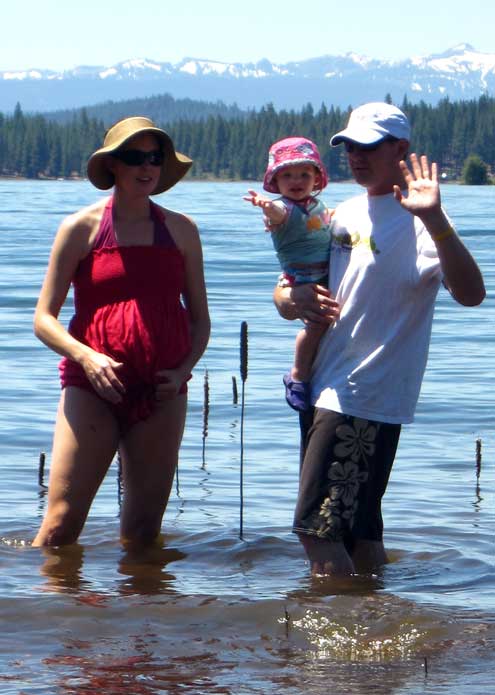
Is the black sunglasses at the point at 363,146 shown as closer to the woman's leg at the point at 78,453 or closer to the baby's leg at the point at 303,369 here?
the baby's leg at the point at 303,369

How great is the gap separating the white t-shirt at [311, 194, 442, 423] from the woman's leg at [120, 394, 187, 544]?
2.57 ft

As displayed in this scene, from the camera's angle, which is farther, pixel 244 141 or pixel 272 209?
pixel 244 141

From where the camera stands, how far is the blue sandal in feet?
18.8

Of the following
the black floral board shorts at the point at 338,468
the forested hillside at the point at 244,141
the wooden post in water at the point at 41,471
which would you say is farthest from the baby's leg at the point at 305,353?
the forested hillside at the point at 244,141

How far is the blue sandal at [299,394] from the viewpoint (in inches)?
226

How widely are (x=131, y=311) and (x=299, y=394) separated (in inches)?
32.4

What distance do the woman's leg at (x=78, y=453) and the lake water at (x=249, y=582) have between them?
0.45 meters

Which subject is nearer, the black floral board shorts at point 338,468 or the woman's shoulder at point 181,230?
the black floral board shorts at point 338,468

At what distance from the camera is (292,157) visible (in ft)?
18.4

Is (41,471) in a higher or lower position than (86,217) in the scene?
lower

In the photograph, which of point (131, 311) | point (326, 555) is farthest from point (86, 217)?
→ point (326, 555)

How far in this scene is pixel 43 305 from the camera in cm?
602

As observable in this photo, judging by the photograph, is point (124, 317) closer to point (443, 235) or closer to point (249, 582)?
point (443, 235)

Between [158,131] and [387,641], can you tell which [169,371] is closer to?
[158,131]
